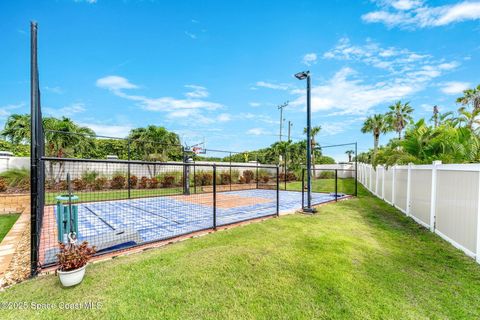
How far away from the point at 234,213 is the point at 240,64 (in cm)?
1003

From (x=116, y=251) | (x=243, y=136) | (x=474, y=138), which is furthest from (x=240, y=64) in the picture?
(x=243, y=136)

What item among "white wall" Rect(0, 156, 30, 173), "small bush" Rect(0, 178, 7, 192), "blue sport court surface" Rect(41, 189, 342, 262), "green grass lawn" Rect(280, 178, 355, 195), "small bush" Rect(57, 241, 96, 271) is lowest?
"green grass lawn" Rect(280, 178, 355, 195)

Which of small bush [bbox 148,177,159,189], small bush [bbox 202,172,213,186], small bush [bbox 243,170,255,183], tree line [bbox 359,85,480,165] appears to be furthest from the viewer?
small bush [bbox 243,170,255,183]

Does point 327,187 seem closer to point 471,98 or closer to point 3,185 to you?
point 471,98

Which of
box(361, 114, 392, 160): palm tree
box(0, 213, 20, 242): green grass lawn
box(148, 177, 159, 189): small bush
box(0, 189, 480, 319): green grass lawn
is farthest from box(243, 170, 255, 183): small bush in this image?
box(361, 114, 392, 160): palm tree

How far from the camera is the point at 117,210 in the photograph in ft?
24.6

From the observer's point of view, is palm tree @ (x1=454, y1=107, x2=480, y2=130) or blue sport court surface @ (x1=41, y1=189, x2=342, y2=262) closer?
blue sport court surface @ (x1=41, y1=189, x2=342, y2=262)

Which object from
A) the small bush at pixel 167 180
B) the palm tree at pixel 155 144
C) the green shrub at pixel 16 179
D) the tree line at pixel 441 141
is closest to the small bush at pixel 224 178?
the palm tree at pixel 155 144

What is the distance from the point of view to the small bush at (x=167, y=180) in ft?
Answer: 36.2

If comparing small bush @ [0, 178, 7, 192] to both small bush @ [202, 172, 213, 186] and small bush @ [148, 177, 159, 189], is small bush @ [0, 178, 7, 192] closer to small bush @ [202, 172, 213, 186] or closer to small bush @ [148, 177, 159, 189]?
small bush @ [148, 177, 159, 189]

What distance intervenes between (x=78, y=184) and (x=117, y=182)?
1.47 metres

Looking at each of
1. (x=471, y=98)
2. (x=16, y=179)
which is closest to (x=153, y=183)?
(x=16, y=179)

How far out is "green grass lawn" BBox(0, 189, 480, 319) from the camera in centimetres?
209

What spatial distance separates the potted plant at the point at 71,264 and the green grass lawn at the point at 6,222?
3.10m
